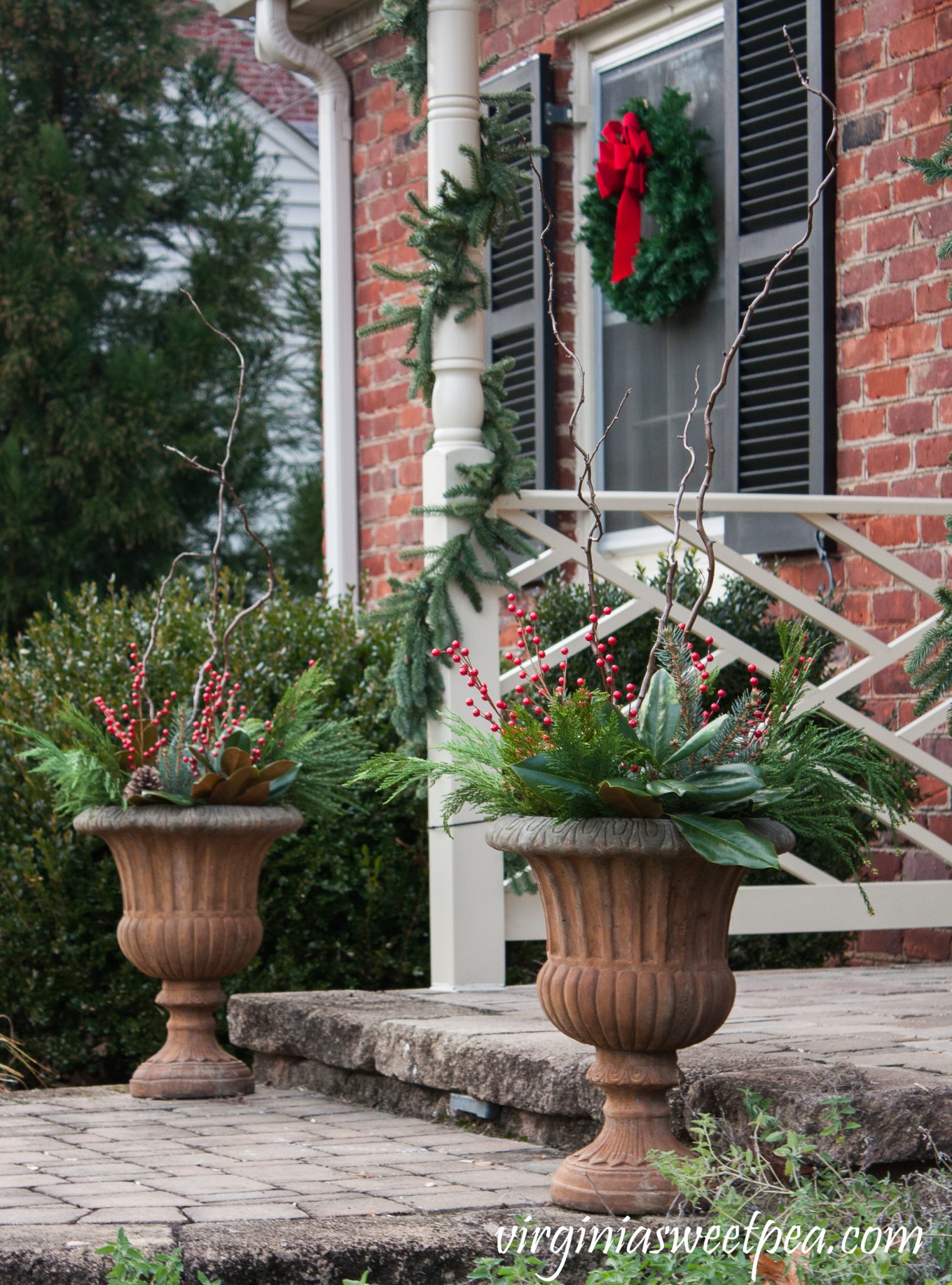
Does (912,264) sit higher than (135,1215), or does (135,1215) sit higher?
(912,264)

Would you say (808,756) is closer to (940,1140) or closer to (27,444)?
(940,1140)

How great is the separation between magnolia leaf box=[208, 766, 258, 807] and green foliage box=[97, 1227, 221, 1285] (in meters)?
1.60

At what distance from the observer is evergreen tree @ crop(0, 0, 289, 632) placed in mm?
11117

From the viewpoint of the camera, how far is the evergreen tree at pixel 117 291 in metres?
11.1

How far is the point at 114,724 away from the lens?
165 inches

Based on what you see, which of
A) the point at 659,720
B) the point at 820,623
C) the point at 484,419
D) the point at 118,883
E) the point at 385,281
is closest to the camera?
the point at 659,720

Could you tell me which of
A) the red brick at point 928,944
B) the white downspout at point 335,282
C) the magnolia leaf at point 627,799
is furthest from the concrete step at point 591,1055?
the white downspout at point 335,282

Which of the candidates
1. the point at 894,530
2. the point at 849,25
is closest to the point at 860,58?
the point at 849,25

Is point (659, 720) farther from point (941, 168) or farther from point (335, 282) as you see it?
point (335, 282)

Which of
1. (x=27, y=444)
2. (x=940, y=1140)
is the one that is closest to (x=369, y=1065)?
(x=940, y=1140)

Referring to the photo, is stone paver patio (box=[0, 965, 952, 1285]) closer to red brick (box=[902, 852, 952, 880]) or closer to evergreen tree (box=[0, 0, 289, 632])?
red brick (box=[902, 852, 952, 880])

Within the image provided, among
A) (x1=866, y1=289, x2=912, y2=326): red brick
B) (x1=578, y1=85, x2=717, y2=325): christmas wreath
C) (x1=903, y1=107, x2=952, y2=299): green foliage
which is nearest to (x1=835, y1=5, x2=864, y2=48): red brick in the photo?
(x1=578, y1=85, x2=717, y2=325): christmas wreath

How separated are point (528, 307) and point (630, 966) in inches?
179

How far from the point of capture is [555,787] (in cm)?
283
